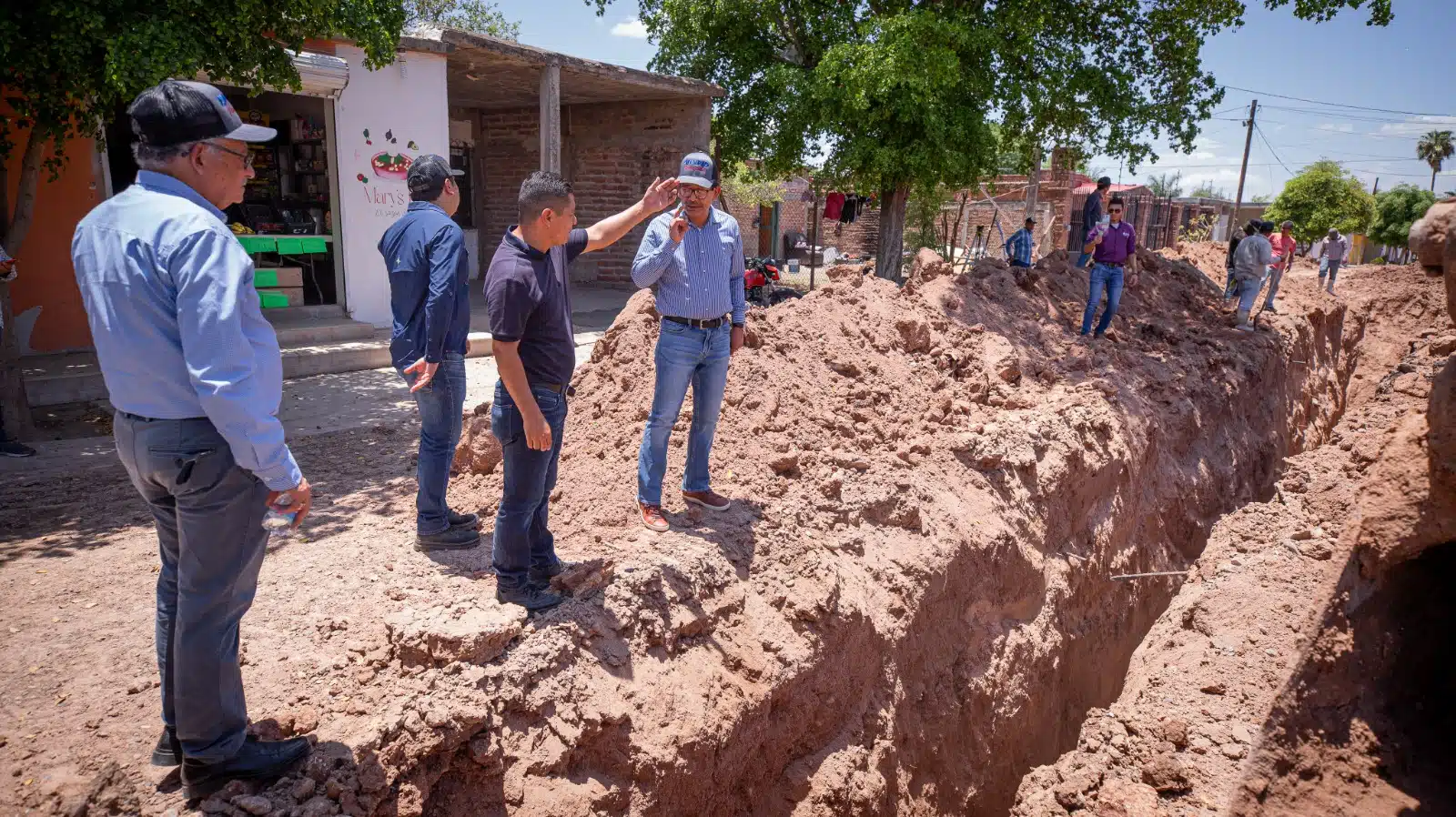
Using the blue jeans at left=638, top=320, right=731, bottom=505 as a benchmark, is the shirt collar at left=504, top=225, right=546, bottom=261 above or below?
above

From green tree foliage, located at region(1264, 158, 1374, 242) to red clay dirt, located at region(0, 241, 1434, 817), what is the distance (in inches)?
1195

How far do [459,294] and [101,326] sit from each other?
1912 millimetres

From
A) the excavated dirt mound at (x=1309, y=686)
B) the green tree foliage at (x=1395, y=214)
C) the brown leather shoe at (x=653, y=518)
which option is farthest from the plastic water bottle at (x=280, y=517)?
the green tree foliage at (x=1395, y=214)

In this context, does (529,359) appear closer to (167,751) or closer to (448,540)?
(448,540)

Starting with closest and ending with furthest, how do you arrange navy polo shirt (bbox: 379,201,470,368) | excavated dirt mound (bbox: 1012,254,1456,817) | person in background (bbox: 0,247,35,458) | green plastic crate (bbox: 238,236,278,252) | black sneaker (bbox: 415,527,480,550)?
excavated dirt mound (bbox: 1012,254,1456,817)
navy polo shirt (bbox: 379,201,470,368)
black sneaker (bbox: 415,527,480,550)
person in background (bbox: 0,247,35,458)
green plastic crate (bbox: 238,236,278,252)

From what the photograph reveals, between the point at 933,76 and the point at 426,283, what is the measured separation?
839 cm

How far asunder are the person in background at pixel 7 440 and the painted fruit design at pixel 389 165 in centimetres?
474

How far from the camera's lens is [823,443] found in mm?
5414

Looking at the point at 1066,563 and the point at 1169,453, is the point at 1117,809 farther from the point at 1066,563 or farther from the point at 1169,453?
the point at 1169,453

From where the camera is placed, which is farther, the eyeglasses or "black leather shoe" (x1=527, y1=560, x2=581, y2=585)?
"black leather shoe" (x1=527, y1=560, x2=581, y2=585)

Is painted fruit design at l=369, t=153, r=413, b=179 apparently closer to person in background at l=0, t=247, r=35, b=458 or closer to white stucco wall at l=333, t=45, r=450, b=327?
white stucco wall at l=333, t=45, r=450, b=327

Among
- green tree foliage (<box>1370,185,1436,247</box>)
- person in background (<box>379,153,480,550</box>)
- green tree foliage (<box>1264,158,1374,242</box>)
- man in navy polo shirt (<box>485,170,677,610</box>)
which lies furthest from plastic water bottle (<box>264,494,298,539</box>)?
green tree foliage (<box>1370,185,1436,247</box>)

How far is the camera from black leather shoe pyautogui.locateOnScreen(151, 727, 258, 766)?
2641 millimetres

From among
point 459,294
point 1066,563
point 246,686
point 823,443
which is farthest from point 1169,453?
point 246,686
